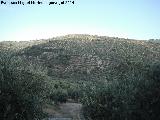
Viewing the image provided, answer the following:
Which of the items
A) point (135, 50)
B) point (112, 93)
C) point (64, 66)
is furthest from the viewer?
point (135, 50)

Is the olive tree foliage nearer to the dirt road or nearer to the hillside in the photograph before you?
the hillside

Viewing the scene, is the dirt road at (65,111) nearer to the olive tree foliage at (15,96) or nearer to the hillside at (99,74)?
the hillside at (99,74)

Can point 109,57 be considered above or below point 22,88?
below

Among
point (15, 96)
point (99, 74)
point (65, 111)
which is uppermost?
point (15, 96)

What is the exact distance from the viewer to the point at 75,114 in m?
42.7

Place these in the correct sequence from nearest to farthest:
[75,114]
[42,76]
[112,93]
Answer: [112,93]
[42,76]
[75,114]

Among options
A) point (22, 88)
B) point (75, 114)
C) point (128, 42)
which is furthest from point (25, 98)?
point (128, 42)

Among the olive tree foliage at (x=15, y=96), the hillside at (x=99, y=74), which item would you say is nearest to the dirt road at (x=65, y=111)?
the hillside at (x=99, y=74)

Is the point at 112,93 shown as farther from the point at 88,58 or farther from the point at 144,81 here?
the point at 88,58

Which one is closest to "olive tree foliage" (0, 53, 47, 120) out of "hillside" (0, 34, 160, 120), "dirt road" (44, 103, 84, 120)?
"hillside" (0, 34, 160, 120)

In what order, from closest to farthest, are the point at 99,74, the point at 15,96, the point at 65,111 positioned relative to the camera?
the point at 15,96 < the point at 65,111 < the point at 99,74

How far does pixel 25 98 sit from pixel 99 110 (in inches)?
246

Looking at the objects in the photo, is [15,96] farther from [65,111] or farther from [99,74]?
[99,74]

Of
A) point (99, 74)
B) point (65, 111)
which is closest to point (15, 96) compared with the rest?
point (65, 111)
